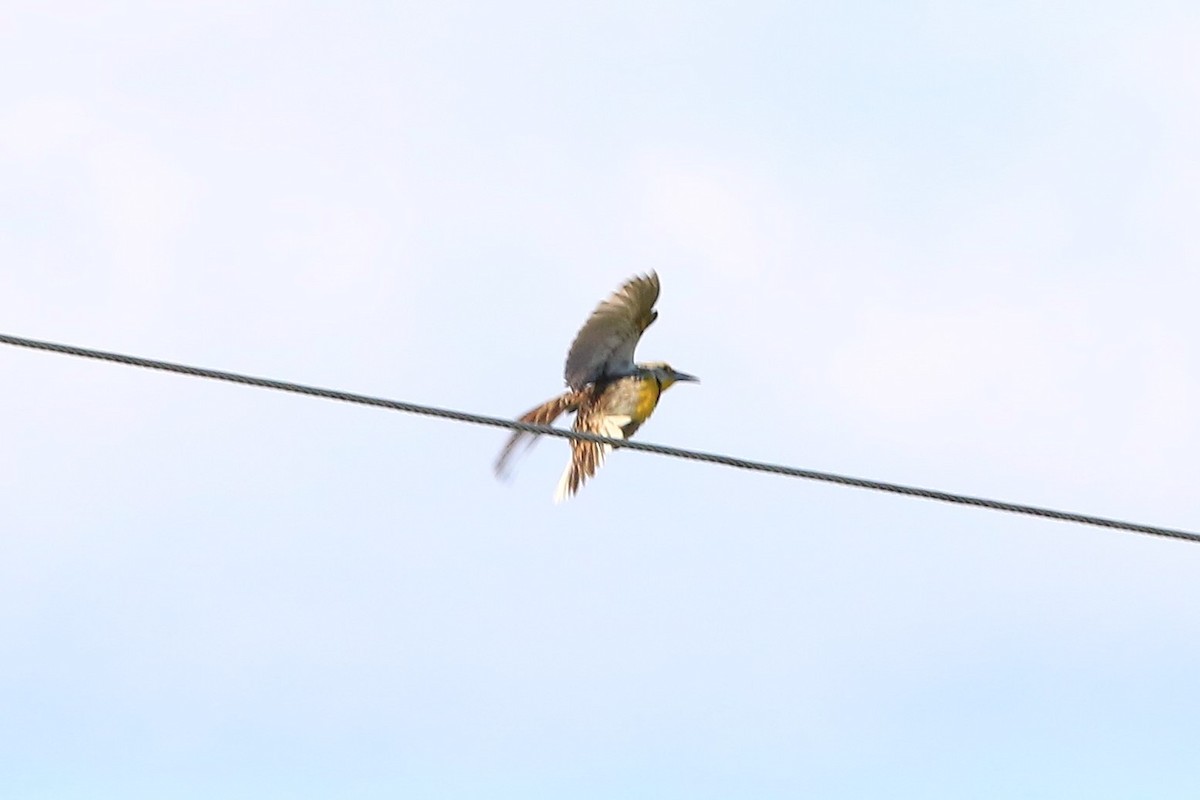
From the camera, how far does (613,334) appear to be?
33.8 ft

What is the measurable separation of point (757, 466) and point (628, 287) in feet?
11.9

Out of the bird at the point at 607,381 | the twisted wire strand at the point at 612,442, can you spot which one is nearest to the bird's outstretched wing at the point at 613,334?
the bird at the point at 607,381

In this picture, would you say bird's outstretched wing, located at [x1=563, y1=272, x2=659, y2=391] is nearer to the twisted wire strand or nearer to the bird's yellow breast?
the bird's yellow breast

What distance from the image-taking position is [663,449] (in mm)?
6773

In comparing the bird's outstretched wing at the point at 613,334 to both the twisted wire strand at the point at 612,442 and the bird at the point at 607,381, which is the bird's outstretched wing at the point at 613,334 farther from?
the twisted wire strand at the point at 612,442

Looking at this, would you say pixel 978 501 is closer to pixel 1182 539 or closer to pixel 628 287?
pixel 1182 539

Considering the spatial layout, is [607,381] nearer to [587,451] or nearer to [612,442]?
[587,451]

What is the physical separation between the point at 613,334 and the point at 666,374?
61cm

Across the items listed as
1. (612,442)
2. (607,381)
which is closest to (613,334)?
(607,381)

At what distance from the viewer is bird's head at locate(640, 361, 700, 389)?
10695 mm

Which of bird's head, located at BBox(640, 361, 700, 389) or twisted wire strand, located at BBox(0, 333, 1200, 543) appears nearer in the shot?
twisted wire strand, located at BBox(0, 333, 1200, 543)

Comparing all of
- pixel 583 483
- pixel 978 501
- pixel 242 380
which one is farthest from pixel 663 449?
pixel 583 483

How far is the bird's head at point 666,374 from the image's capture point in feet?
35.1

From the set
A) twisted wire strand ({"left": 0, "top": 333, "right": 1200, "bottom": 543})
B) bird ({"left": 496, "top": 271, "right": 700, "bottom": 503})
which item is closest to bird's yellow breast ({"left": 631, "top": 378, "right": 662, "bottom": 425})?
bird ({"left": 496, "top": 271, "right": 700, "bottom": 503})
